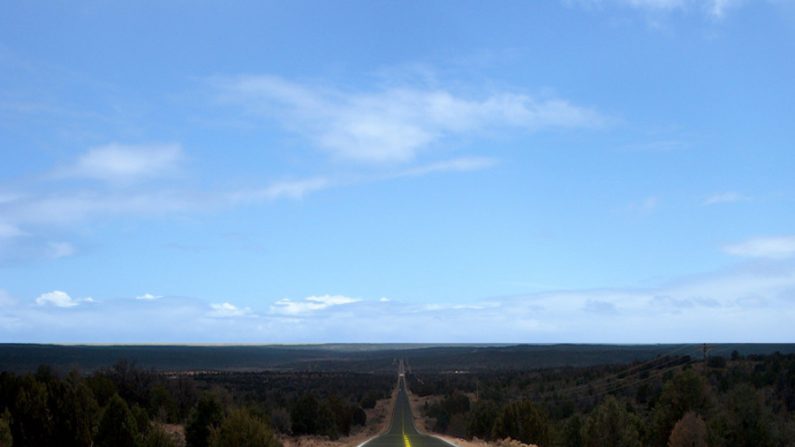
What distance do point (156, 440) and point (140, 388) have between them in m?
24.5

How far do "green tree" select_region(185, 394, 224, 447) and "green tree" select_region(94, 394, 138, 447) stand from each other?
2.76 meters

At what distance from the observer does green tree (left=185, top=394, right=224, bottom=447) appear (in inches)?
1595

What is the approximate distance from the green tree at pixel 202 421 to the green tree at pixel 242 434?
5971 mm

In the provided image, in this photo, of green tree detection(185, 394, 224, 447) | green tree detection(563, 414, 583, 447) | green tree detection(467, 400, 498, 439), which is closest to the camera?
green tree detection(185, 394, 224, 447)

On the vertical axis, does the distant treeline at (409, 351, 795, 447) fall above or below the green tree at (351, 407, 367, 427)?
above

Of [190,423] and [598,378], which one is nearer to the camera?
[190,423]

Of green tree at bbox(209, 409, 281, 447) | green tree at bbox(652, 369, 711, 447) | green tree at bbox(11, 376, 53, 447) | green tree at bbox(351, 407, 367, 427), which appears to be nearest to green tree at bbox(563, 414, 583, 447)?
green tree at bbox(652, 369, 711, 447)

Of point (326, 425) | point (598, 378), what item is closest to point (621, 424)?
point (326, 425)

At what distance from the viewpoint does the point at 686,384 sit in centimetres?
4906

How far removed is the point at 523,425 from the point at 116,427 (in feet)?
64.5

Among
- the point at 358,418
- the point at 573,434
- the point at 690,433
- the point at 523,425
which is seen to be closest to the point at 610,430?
the point at 573,434

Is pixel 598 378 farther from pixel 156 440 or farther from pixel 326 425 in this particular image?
pixel 156 440

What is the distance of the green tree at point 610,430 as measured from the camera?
45.2 m

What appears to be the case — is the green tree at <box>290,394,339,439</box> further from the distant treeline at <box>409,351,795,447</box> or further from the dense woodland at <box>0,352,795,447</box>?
the distant treeline at <box>409,351,795,447</box>
